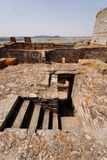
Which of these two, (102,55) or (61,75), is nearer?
(61,75)

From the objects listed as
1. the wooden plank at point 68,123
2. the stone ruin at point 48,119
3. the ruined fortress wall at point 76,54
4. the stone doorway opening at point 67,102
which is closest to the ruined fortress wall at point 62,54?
the ruined fortress wall at point 76,54

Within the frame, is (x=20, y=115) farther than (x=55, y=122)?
No

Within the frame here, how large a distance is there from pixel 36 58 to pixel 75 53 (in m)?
3.21

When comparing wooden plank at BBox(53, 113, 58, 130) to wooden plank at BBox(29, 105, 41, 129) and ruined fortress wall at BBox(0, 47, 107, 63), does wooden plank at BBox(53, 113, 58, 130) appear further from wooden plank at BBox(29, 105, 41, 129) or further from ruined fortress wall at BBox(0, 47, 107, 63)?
ruined fortress wall at BBox(0, 47, 107, 63)

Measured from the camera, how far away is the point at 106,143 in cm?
225

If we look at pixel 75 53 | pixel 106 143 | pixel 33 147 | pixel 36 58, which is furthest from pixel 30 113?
pixel 75 53

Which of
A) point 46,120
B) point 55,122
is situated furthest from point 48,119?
point 55,122

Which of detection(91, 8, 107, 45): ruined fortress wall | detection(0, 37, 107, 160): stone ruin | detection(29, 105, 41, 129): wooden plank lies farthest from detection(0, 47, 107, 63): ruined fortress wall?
detection(91, 8, 107, 45): ruined fortress wall

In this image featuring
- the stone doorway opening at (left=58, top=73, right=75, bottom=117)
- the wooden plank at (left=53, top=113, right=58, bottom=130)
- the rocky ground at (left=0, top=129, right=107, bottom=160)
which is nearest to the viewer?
the rocky ground at (left=0, top=129, right=107, bottom=160)

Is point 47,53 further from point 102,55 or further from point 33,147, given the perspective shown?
point 33,147

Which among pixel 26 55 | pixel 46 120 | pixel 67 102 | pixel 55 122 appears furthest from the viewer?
pixel 26 55

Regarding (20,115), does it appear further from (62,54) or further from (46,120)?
(62,54)

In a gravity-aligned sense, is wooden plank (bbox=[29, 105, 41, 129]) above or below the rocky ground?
below

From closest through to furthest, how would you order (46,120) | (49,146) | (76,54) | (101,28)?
(49,146), (46,120), (76,54), (101,28)
